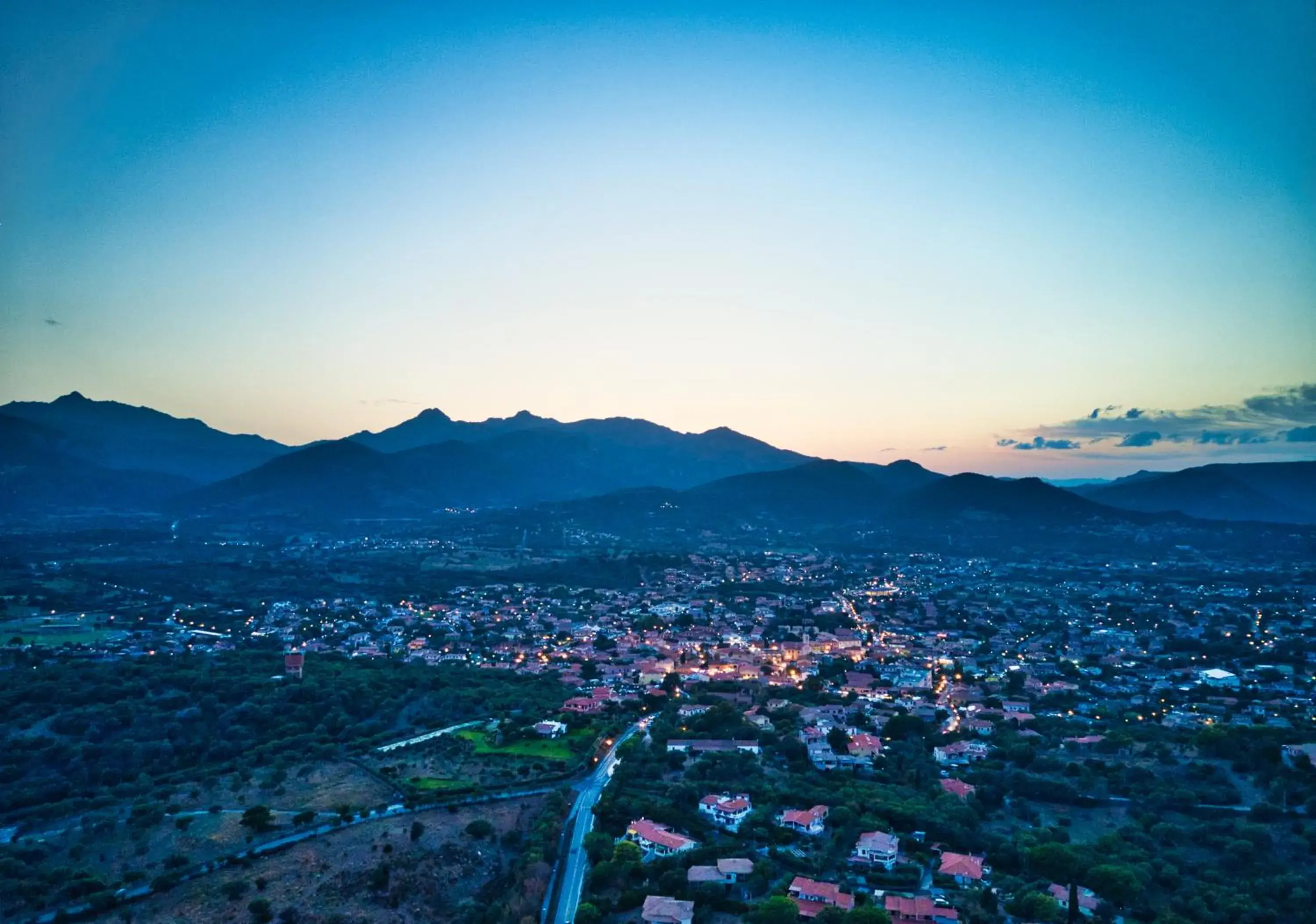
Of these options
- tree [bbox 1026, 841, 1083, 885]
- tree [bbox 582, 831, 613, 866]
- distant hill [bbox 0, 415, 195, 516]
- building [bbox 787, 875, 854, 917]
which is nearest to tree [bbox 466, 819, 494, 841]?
tree [bbox 582, 831, 613, 866]

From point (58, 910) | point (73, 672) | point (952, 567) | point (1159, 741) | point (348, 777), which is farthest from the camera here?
point (952, 567)

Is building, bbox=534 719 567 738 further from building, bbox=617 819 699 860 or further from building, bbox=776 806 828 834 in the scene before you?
building, bbox=776 806 828 834

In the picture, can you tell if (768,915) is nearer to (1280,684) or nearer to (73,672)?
(73,672)

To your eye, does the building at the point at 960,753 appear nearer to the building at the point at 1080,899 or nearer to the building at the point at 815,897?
the building at the point at 1080,899

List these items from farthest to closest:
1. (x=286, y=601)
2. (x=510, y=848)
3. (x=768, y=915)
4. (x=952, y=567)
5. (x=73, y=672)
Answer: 1. (x=952, y=567)
2. (x=286, y=601)
3. (x=73, y=672)
4. (x=510, y=848)
5. (x=768, y=915)

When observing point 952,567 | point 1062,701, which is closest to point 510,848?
point 1062,701

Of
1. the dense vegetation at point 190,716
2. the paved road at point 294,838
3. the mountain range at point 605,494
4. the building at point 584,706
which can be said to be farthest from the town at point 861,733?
the mountain range at point 605,494

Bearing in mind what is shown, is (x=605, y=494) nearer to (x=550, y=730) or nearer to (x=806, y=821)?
(x=550, y=730)
